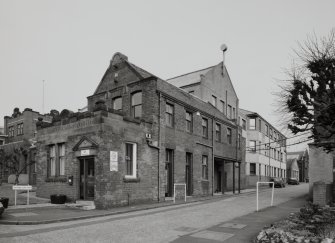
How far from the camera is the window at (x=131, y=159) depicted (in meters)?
18.2

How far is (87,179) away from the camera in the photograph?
1777 cm

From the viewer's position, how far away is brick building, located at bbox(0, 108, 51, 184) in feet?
143

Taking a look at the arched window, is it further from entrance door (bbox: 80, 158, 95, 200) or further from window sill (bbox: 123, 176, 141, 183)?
window sill (bbox: 123, 176, 141, 183)

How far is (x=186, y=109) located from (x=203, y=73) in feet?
30.3

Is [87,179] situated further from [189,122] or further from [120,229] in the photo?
[189,122]

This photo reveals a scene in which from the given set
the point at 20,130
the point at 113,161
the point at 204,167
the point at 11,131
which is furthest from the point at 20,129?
the point at 113,161

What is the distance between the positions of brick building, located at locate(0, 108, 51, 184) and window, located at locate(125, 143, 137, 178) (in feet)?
85.6

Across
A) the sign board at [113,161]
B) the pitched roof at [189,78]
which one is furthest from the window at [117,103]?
the pitched roof at [189,78]

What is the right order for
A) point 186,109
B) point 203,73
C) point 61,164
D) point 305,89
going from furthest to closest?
point 203,73 < point 186,109 < point 61,164 < point 305,89

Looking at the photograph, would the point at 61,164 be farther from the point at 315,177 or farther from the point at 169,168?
the point at 315,177

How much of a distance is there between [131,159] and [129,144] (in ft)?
2.80

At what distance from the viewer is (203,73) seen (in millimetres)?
32000

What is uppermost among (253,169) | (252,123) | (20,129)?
(252,123)

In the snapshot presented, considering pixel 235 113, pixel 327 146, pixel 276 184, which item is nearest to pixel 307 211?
pixel 327 146
